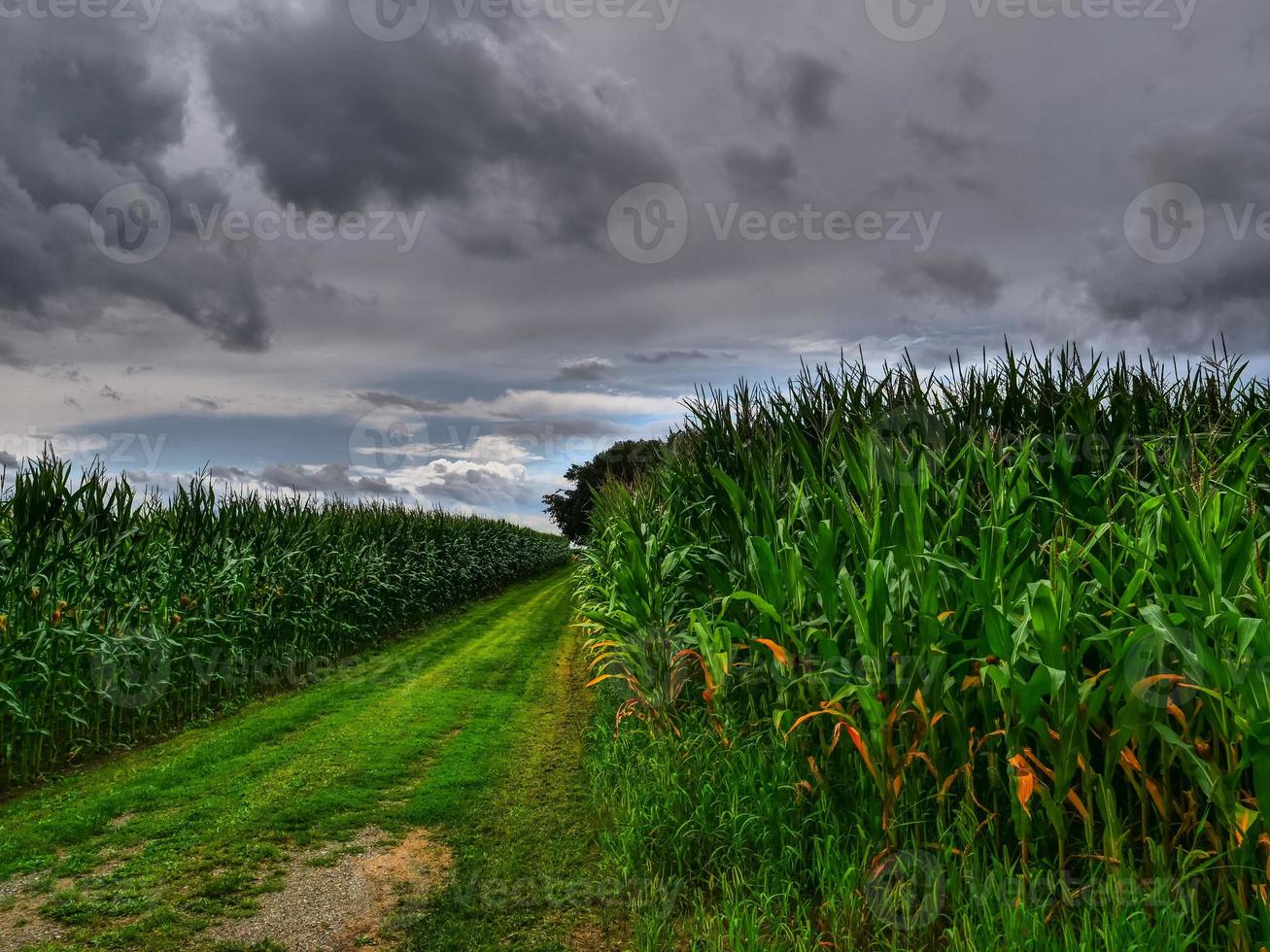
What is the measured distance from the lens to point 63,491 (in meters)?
7.50

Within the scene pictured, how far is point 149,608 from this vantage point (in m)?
8.34

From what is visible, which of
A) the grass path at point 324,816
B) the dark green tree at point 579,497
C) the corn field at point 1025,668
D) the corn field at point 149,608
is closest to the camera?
the corn field at point 1025,668

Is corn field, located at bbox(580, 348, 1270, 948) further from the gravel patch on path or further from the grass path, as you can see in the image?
the gravel patch on path

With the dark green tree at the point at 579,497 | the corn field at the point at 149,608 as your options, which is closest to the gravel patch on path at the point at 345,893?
the corn field at the point at 149,608

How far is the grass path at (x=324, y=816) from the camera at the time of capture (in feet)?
12.8

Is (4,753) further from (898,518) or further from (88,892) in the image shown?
(898,518)

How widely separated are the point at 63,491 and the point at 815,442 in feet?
23.9

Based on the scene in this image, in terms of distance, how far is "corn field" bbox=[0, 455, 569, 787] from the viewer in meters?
6.70

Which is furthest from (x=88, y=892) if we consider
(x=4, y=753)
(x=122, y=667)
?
(x=122, y=667)

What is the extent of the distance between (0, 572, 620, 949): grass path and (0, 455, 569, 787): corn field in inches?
22.7

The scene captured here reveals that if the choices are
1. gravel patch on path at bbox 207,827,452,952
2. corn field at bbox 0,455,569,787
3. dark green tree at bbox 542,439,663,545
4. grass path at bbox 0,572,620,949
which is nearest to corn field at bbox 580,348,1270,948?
grass path at bbox 0,572,620,949

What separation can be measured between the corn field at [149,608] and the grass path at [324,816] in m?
0.58

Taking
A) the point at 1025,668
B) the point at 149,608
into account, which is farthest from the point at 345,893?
the point at 149,608

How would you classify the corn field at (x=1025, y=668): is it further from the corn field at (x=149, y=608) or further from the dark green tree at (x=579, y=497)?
the dark green tree at (x=579, y=497)
